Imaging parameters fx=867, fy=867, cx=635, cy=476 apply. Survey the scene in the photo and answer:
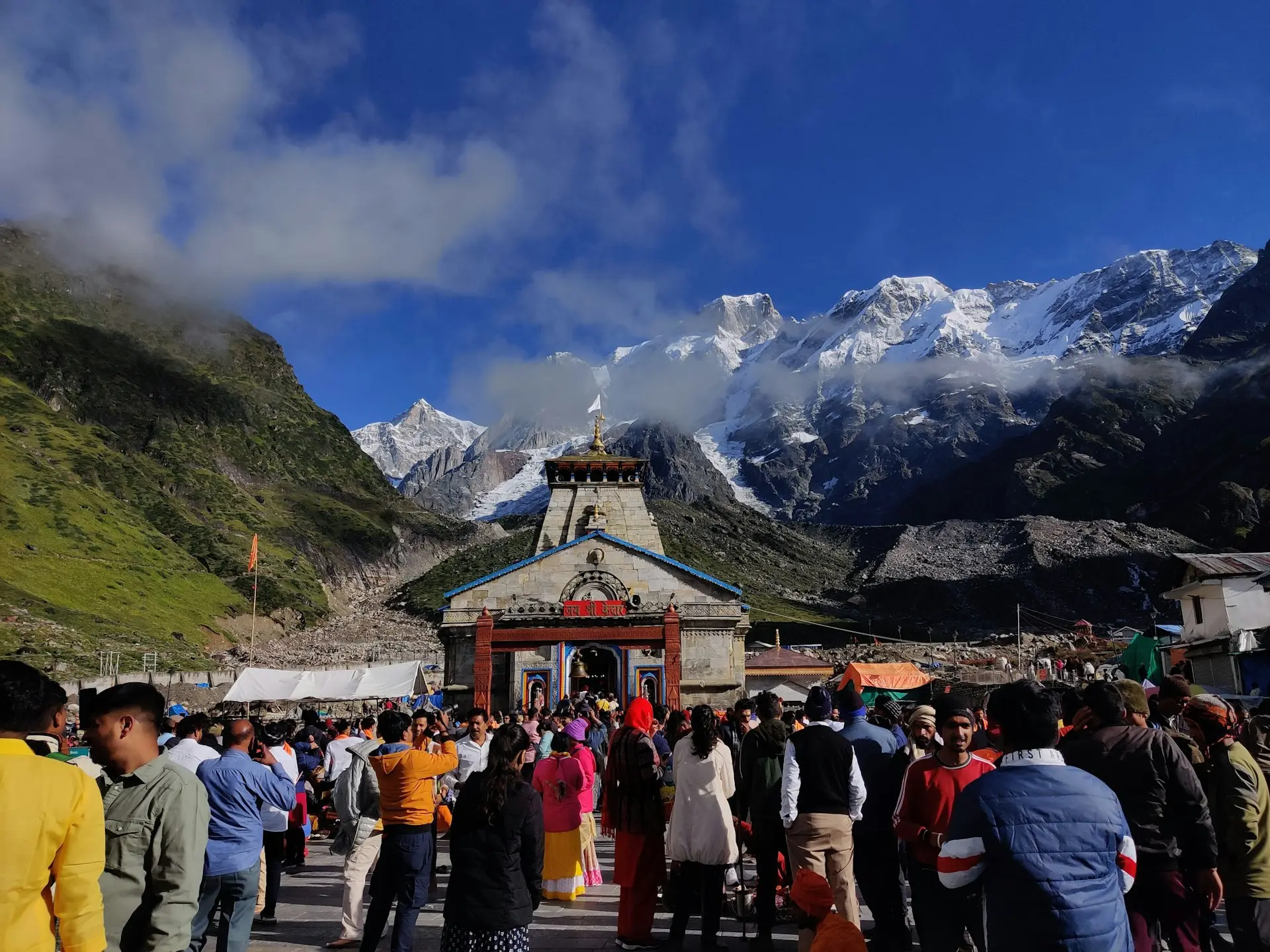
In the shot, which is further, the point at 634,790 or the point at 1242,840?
the point at 634,790

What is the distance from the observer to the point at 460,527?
357ft

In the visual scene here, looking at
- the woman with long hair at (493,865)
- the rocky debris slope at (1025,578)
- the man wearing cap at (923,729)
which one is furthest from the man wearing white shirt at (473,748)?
the rocky debris slope at (1025,578)

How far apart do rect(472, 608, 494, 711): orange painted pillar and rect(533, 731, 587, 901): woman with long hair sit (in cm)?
2008

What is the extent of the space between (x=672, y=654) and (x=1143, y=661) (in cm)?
1365

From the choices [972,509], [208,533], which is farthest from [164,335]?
[972,509]

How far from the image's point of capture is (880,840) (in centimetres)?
663

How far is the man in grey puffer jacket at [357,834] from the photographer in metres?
7.60

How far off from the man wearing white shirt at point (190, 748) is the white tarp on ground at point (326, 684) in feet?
58.3

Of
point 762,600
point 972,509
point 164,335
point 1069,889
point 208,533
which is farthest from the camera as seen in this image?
point 972,509

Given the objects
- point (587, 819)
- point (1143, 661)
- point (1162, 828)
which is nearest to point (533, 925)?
point (587, 819)

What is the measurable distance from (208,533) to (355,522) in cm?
1993

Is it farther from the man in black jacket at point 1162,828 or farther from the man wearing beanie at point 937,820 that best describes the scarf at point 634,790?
the man in black jacket at point 1162,828

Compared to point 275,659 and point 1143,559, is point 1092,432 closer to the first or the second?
point 1143,559

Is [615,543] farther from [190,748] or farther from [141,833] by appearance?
[141,833]
